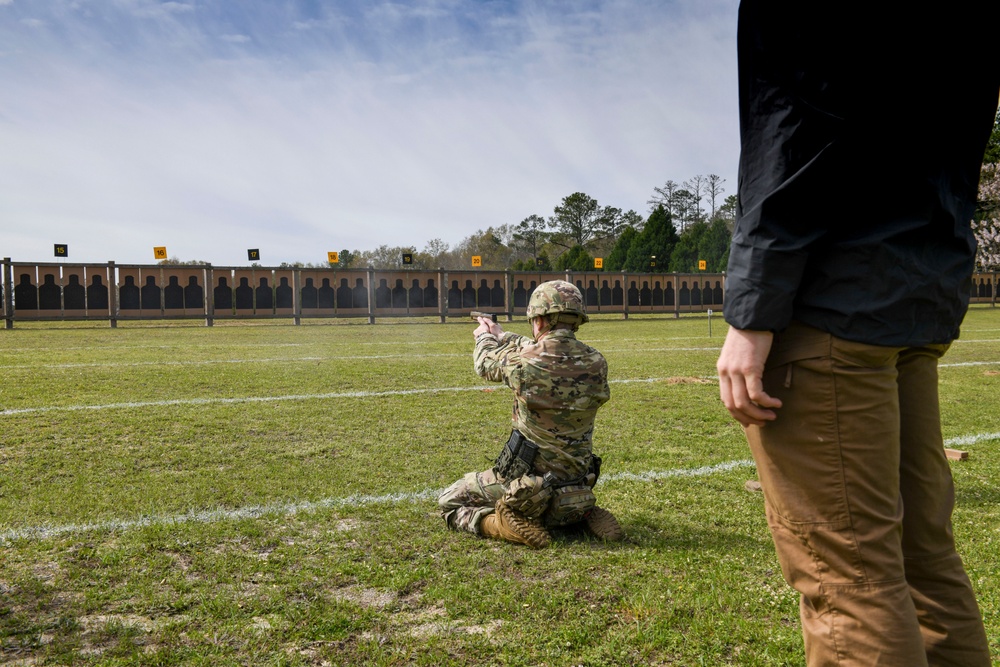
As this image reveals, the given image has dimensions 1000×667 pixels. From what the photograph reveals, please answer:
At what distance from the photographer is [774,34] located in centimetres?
148

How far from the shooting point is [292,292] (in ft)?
90.3

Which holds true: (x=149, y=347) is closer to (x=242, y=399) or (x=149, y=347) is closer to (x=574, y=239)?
(x=242, y=399)

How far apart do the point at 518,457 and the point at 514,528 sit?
12.5 inches

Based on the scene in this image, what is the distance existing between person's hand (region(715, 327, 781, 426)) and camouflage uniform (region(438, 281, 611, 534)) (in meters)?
1.85

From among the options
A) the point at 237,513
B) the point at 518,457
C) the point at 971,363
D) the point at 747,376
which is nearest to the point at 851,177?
the point at 747,376

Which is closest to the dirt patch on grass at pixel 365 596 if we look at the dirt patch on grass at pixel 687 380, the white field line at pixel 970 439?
the white field line at pixel 970 439

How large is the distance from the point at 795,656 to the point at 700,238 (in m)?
61.4

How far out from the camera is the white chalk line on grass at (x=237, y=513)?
3518mm

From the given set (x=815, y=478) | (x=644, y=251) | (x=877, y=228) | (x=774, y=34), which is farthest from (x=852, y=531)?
(x=644, y=251)

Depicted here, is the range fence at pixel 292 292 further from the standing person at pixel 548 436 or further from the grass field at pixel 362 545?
the standing person at pixel 548 436

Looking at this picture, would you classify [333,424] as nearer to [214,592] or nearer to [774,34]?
[214,592]

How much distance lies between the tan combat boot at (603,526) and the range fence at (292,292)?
78.0ft

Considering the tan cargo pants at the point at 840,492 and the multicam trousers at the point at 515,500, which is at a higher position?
the tan cargo pants at the point at 840,492

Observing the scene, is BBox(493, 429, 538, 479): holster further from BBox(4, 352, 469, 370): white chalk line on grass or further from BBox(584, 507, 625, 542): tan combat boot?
BBox(4, 352, 469, 370): white chalk line on grass
